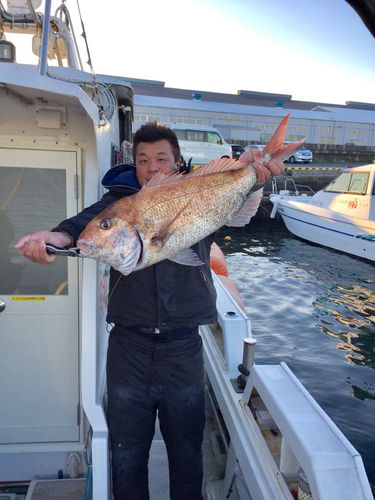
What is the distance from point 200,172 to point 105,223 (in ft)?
2.35

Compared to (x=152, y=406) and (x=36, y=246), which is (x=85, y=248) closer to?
(x=36, y=246)

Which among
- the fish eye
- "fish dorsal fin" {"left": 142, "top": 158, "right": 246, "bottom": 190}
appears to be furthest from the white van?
the fish eye

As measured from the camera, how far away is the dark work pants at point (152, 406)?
7.68 ft

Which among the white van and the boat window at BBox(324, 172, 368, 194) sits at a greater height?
the white van

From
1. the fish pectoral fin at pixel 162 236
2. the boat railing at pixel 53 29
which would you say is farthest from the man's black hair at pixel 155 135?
the boat railing at pixel 53 29

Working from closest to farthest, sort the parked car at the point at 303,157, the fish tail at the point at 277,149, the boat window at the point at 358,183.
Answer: the fish tail at the point at 277,149
the boat window at the point at 358,183
the parked car at the point at 303,157

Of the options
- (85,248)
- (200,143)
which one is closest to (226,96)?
(200,143)

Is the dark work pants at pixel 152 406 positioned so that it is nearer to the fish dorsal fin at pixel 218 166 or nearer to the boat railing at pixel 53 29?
the fish dorsal fin at pixel 218 166

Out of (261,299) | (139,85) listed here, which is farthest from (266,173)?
(139,85)

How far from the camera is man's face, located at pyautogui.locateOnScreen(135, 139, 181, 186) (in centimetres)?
240

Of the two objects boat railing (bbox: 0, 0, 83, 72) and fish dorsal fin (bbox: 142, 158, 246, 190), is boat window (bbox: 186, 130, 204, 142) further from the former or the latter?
fish dorsal fin (bbox: 142, 158, 246, 190)

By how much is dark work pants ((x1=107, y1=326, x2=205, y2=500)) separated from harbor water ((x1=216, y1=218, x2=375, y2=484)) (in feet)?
10.6

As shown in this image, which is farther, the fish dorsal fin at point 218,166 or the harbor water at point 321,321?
the harbor water at point 321,321

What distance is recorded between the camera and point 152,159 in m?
2.42
